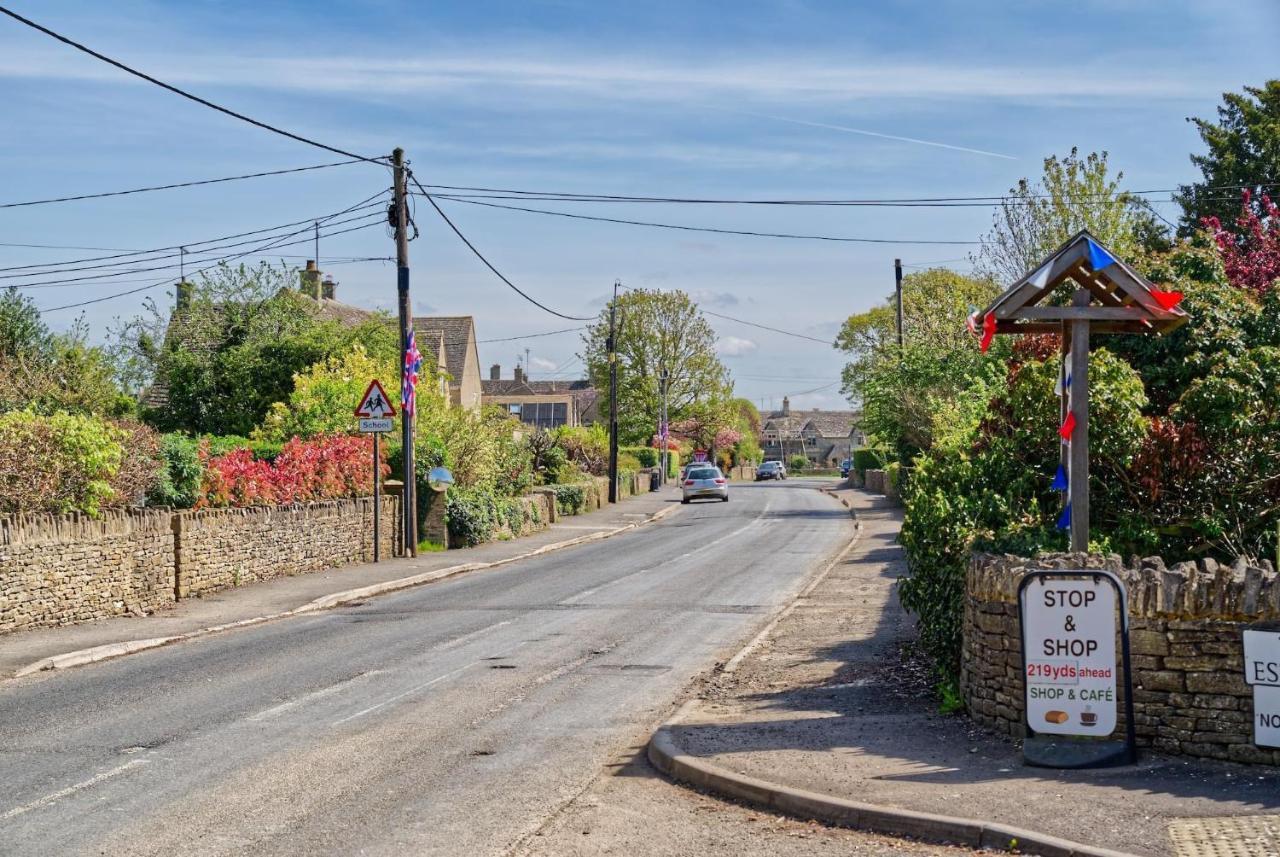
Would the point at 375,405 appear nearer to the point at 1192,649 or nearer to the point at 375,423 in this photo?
the point at 375,423

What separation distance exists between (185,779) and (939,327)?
121 ft

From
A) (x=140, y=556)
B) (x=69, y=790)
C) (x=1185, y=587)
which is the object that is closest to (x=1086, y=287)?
(x=1185, y=587)

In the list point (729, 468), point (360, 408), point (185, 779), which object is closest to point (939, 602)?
point (185, 779)

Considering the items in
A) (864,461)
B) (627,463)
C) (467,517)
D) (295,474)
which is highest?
(295,474)

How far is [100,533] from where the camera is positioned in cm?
1791

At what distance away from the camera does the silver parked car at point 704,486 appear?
5911 cm

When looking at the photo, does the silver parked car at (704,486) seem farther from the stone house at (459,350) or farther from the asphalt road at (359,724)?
the asphalt road at (359,724)

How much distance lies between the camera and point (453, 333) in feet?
269

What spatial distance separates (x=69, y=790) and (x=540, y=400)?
120 m

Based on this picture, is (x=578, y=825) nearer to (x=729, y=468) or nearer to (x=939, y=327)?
(x=939, y=327)

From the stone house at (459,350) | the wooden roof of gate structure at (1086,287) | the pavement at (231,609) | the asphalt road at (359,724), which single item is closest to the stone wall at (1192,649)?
the wooden roof of gate structure at (1086,287)

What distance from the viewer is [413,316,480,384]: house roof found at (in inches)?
3103

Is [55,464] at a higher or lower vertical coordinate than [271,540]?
higher

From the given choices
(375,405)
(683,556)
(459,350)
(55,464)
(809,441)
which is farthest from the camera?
(809,441)
